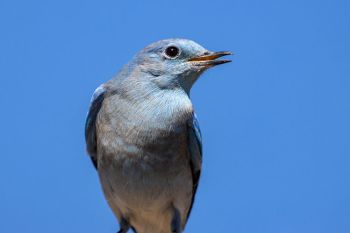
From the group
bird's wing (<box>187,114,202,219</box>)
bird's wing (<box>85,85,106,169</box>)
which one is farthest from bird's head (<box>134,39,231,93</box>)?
bird's wing (<box>85,85,106,169</box>)

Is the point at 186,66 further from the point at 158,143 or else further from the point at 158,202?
the point at 158,202

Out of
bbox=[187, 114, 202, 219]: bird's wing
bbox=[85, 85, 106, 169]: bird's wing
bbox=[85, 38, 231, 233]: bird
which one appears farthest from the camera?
bbox=[85, 85, 106, 169]: bird's wing

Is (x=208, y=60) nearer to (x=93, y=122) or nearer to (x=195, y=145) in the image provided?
(x=195, y=145)

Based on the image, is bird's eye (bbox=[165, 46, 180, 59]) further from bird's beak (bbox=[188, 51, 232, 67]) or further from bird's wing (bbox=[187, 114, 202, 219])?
bird's wing (bbox=[187, 114, 202, 219])

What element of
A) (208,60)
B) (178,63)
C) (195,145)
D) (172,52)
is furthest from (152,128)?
(208,60)

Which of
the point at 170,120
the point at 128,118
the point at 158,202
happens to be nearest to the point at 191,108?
the point at 170,120

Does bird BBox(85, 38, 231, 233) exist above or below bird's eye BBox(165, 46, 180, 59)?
below
